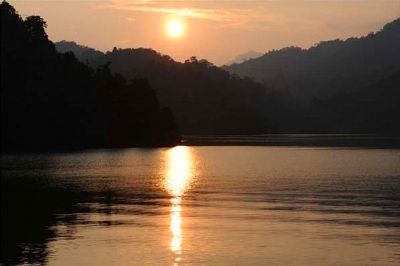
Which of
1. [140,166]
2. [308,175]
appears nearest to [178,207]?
[308,175]

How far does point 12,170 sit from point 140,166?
33708 millimetres

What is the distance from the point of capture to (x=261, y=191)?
352 feet

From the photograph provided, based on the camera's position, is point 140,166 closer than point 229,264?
No

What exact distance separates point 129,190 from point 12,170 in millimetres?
46420

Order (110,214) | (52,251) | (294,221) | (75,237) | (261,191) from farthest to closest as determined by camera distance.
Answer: (261,191)
(110,214)
(294,221)
(75,237)
(52,251)

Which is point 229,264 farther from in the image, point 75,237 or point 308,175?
point 308,175

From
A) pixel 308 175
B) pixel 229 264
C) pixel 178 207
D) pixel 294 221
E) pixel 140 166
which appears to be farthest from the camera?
pixel 140 166

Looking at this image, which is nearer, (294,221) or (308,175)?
(294,221)

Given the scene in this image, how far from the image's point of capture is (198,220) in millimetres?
72062

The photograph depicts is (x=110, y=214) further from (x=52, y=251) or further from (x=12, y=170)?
(x=12, y=170)

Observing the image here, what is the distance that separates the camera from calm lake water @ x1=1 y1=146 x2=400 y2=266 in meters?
53.2

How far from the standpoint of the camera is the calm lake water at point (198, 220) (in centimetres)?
5322

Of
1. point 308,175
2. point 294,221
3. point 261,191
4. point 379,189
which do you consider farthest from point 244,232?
point 308,175

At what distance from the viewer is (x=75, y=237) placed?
6106 cm
